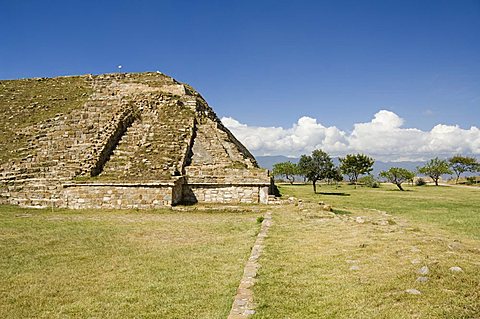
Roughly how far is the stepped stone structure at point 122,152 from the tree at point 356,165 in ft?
102

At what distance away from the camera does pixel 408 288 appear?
5328 mm

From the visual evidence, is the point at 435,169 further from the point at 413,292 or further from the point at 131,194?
the point at 413,292

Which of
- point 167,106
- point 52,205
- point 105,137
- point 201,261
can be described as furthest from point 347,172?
point 201,261

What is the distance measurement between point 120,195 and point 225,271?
11.4 metres

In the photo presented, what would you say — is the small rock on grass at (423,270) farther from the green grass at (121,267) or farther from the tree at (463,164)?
the tree at (463,164)

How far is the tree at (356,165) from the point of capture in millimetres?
51500

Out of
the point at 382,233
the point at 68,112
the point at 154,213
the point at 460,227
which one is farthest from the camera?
the point at 68,112

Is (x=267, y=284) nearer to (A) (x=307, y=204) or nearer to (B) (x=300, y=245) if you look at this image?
(B) (x=300, y=245)

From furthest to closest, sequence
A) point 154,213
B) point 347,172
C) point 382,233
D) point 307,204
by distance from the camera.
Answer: point 347,172 < point 307,204 < point 154,213 < point 382,233

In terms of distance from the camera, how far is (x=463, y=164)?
63.4m

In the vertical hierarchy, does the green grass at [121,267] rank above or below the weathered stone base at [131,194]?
below

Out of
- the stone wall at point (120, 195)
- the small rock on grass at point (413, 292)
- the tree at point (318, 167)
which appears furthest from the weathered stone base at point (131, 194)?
the tree at point (318, 167)

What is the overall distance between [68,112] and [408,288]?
25587mm

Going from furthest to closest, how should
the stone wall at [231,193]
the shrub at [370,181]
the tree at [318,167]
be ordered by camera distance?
the shrub at [370,181], the tree at [318,167], the stone wall at [231,193]
